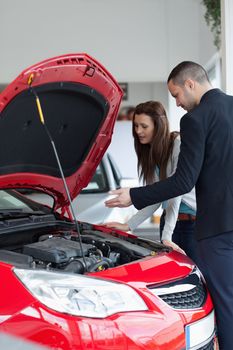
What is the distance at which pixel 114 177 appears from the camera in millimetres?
6398

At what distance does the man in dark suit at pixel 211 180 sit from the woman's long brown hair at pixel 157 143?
24.4 inches

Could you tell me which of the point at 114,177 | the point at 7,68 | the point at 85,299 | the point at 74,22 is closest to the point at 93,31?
the point at 74,22

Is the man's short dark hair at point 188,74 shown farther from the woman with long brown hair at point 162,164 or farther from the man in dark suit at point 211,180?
the woman with long brown hair at point 162,164

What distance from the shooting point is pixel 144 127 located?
11.3ft

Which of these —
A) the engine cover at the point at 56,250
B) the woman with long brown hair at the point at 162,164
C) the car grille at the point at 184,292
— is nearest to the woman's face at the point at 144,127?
the woman with long brown hair at the point at 162,164

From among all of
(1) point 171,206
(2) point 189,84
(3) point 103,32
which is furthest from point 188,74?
(3) point 103,32

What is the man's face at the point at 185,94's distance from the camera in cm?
282

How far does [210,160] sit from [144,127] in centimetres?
85

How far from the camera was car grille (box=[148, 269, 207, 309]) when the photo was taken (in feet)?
7.55

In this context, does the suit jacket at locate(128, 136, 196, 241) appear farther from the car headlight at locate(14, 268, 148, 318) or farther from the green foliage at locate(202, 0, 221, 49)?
the green foliage at locate(202, 0, 221, 49)

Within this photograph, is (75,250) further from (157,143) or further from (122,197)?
(157,143)

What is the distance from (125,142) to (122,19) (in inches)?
112

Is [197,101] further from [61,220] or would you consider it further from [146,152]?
[61,220]

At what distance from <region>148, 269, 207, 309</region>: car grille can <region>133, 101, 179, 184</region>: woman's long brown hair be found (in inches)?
41.7
